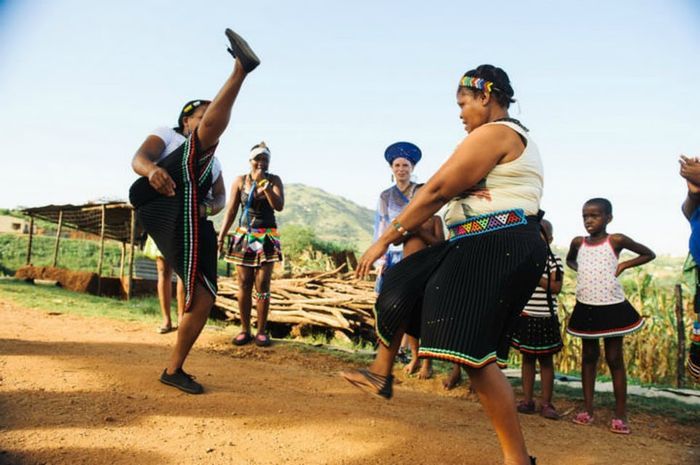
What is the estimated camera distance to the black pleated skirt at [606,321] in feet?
13.4

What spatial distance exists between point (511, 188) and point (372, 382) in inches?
43.6

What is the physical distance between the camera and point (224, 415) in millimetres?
3055

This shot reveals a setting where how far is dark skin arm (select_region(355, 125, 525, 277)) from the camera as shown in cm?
231

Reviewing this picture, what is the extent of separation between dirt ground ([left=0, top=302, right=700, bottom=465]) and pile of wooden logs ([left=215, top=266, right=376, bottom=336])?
9.59 feet

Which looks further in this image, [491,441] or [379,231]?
[379,231]

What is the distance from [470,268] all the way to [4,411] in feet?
8.07

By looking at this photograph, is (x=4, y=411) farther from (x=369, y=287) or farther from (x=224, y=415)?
(x=369, y=287)

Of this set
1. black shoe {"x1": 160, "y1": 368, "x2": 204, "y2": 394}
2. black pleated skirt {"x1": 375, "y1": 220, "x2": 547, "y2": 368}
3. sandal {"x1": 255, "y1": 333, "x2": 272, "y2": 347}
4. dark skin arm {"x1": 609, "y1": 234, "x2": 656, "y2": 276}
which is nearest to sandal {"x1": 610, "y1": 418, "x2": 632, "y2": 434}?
dark skin arm {"x1": 609, "y1": 234, "x2": 656, "y2": 276}

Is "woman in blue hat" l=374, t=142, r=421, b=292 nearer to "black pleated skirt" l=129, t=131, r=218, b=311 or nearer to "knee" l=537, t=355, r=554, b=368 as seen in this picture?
"knee" l=537, t=355, r=554, b=368

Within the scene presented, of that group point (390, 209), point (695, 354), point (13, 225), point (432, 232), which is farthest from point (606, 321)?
point (13, 225)

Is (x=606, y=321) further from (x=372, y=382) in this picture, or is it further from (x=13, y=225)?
(x=13, y=225)

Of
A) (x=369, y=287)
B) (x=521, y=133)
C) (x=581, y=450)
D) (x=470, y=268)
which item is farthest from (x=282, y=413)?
(x=369, y=287)

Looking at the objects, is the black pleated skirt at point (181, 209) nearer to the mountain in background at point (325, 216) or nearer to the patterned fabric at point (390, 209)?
the patterned fabric at point (390, 209)

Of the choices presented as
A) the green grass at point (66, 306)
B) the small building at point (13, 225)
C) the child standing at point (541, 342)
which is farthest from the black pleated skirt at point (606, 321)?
the small building at point (13, 225)
